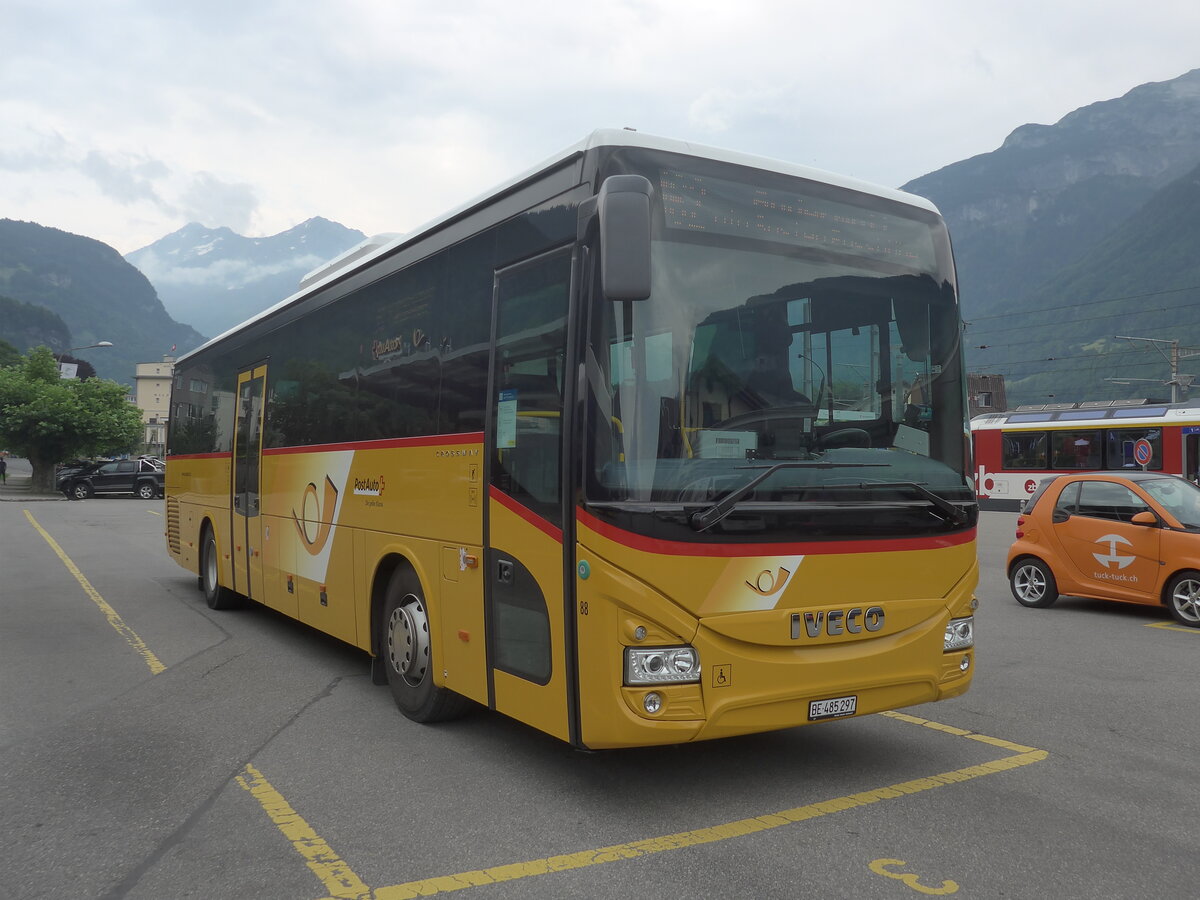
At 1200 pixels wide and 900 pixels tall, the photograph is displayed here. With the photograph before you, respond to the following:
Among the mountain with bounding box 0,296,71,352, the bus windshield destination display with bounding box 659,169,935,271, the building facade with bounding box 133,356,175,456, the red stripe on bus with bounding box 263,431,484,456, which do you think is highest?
the mountain with bounding box 0,296,71,352

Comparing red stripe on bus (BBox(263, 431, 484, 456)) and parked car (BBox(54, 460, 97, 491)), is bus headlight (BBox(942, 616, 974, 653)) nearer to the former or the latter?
red stripe on bus (BBox(263, 431, 484, 456))

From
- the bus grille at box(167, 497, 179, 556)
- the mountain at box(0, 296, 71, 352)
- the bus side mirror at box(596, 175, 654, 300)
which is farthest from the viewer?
the mountain at box(0, 296, 71, 352)

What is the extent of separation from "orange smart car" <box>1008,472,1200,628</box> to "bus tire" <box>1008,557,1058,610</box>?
11 mm

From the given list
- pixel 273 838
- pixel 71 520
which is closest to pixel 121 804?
pixel 273 838

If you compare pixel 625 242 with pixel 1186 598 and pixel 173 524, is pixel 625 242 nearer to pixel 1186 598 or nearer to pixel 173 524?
pixel 1186 598

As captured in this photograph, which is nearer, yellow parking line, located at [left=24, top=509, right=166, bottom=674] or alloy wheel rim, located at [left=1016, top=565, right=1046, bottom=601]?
yellow parking line, located at [left=24, top=509, right=166, bottom=674]

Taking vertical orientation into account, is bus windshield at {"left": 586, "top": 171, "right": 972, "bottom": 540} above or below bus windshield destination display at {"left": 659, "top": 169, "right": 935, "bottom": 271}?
below

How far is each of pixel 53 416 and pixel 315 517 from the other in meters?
46.0

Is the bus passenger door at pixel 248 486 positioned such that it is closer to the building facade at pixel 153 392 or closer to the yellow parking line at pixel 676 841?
the yellow parking line at pixel 676 841

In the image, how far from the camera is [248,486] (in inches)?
383

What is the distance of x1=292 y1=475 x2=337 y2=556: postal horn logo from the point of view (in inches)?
299

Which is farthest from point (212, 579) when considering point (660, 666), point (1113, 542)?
point (1113, 542)

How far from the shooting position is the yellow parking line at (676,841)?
3.81 meters

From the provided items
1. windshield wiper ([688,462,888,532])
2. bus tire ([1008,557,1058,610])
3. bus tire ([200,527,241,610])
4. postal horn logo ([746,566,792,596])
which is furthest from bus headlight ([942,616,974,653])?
bus tire ([200,527,241,610])
